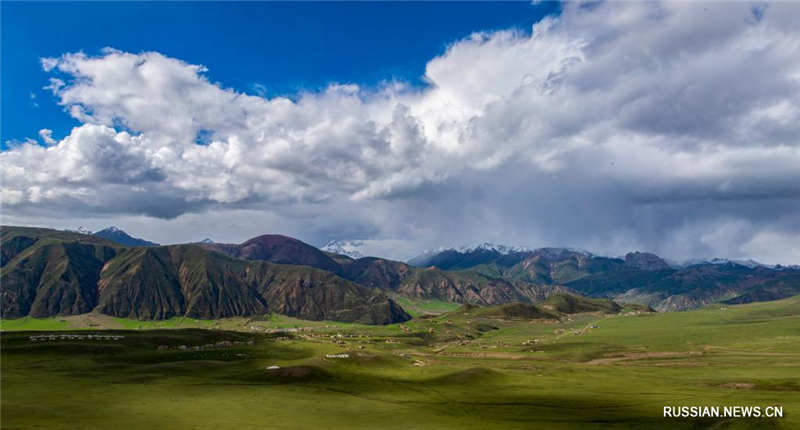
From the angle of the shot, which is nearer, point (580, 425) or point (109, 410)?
point (580, 425)

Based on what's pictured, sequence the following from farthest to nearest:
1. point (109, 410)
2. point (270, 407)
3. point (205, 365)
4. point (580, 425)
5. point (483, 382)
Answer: point (205, 365) → point (483, 382) → point (270, 407) → point (109, 410) → point (580, 425)

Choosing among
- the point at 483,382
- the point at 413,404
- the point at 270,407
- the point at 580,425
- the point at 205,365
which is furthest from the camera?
the point at 205,365

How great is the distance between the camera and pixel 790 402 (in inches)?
4921

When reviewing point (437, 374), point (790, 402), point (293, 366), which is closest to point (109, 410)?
point (293, 366)

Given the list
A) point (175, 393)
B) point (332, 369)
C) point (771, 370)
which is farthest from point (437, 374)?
point (771, 370)

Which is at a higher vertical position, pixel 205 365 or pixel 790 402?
pixel 790 402

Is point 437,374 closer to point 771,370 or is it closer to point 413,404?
point 413,404

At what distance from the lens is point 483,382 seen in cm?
17038

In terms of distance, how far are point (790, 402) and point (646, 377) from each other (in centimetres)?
6291

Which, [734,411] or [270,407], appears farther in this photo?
[270,407]

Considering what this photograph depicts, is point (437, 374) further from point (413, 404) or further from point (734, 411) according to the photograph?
point (734, 411)

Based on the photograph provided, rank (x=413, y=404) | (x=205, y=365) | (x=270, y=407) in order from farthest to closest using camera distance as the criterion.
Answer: (x=205, y=365), (x=413, y=404), (x=270, y=407)

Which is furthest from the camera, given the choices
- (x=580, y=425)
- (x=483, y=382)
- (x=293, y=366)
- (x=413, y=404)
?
(x=293, y=366)

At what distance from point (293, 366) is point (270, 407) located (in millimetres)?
56908
